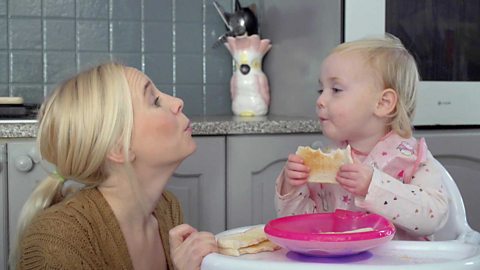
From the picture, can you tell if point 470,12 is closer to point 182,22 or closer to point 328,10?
point 328,10

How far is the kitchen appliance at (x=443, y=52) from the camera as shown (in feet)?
6.08

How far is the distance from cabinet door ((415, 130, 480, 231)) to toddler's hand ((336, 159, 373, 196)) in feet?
2.56

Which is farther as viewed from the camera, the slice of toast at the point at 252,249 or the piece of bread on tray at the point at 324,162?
the piece of bread on tray at the point at 324,162

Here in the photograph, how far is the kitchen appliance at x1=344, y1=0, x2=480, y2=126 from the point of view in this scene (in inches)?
72.9

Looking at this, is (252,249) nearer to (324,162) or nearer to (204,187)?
(324,162)

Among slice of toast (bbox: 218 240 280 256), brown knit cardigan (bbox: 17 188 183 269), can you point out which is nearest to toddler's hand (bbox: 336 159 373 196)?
slice of toast (bbox: 218 240 280 256)

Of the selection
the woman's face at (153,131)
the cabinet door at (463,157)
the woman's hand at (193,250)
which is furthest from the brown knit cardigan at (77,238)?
the cabinet door at (463,157)

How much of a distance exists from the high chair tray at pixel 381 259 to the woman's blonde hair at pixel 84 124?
0.43 m

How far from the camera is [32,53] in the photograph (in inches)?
86.4

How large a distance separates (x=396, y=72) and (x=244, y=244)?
545 mm

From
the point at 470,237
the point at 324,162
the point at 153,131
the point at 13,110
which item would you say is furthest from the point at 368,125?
the point at 13,110

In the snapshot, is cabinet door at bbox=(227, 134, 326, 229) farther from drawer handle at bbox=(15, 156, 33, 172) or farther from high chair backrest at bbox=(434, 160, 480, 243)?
high chair backrest at bbox=(434, 160, 480, 243)

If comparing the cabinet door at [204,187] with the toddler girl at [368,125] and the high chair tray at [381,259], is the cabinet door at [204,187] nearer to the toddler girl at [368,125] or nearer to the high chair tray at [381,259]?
the toddler girl at [368,125]

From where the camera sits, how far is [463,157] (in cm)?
191
